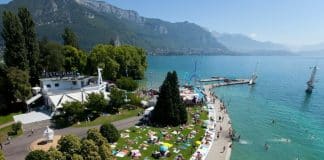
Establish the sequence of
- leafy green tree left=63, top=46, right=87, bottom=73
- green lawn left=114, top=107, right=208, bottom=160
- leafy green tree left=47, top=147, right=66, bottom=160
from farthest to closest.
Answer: leafy green tree left=63, top=46, right=87, bottom=73
green lawn left=114, top=107, right=208, bottom=160
leafy green tree left=47, top=147, right=66, bottom=160

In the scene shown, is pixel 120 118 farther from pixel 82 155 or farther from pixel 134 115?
pixel 82 155

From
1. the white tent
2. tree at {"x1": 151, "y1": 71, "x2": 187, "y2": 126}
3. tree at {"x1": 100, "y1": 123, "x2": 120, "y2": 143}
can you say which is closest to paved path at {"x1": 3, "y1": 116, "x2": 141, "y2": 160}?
the white tent

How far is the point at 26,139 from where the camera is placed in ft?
125

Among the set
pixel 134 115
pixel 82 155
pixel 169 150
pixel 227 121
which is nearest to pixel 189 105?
pixel 227 121

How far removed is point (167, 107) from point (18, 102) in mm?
30813

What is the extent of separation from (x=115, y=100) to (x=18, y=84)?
1807 centimetres

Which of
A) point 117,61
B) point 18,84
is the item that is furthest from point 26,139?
point 117,61

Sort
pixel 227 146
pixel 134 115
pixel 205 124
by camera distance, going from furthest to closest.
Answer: pixel 134 115 < pixel 205 124 < pixel 227 146

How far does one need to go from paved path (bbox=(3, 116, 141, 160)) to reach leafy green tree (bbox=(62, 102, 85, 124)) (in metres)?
2.86

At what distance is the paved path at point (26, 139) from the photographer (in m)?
33.1

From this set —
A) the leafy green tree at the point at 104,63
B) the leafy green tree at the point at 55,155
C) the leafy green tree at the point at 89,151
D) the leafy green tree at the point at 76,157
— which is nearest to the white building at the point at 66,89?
the leafy green tree at the point at 104,63

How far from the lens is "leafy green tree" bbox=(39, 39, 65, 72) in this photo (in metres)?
63.3

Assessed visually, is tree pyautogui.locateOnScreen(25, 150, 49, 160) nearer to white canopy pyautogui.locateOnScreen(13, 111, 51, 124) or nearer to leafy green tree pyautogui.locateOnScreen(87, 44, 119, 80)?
white canopy pyautogui.locateOnScreen(13, 111, 51, 124)

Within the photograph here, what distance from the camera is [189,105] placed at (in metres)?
59.0
